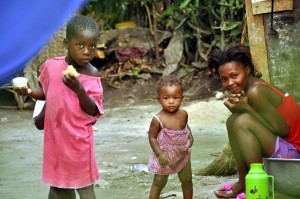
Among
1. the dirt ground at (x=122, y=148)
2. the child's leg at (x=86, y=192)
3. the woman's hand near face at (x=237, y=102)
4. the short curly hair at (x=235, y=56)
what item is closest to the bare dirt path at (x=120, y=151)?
the dirt ground at (x=122, y=148)

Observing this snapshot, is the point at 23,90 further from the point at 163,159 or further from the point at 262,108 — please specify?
the point at 262,108

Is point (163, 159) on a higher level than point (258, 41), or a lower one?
lower

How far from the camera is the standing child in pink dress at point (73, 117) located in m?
3.12

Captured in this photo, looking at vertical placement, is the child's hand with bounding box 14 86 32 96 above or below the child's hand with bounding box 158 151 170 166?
above

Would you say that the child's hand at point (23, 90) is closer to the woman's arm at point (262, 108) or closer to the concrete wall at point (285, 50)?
the woman's arm at point (262, 108)

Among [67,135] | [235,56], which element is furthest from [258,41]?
[67,135]

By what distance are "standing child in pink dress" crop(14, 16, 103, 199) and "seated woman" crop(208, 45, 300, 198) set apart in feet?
2.58

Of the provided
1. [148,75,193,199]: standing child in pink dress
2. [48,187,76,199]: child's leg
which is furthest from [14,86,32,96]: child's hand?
[148,75,193,199]: standing child in pink dress

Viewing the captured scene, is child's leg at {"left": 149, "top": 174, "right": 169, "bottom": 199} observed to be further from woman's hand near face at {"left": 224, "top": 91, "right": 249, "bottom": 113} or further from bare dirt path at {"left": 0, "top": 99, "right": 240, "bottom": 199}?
woman's hand near face at {"left": 224, "top": 91, "right": 249, "bottom": 113}

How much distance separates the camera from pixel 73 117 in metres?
3.13

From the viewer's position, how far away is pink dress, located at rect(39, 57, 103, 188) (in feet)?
10.3

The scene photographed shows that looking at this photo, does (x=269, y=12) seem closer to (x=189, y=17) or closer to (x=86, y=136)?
(x=86, y=136)

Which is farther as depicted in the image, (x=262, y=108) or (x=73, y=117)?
(x=262, y=108)

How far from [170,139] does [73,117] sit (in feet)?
2.64
